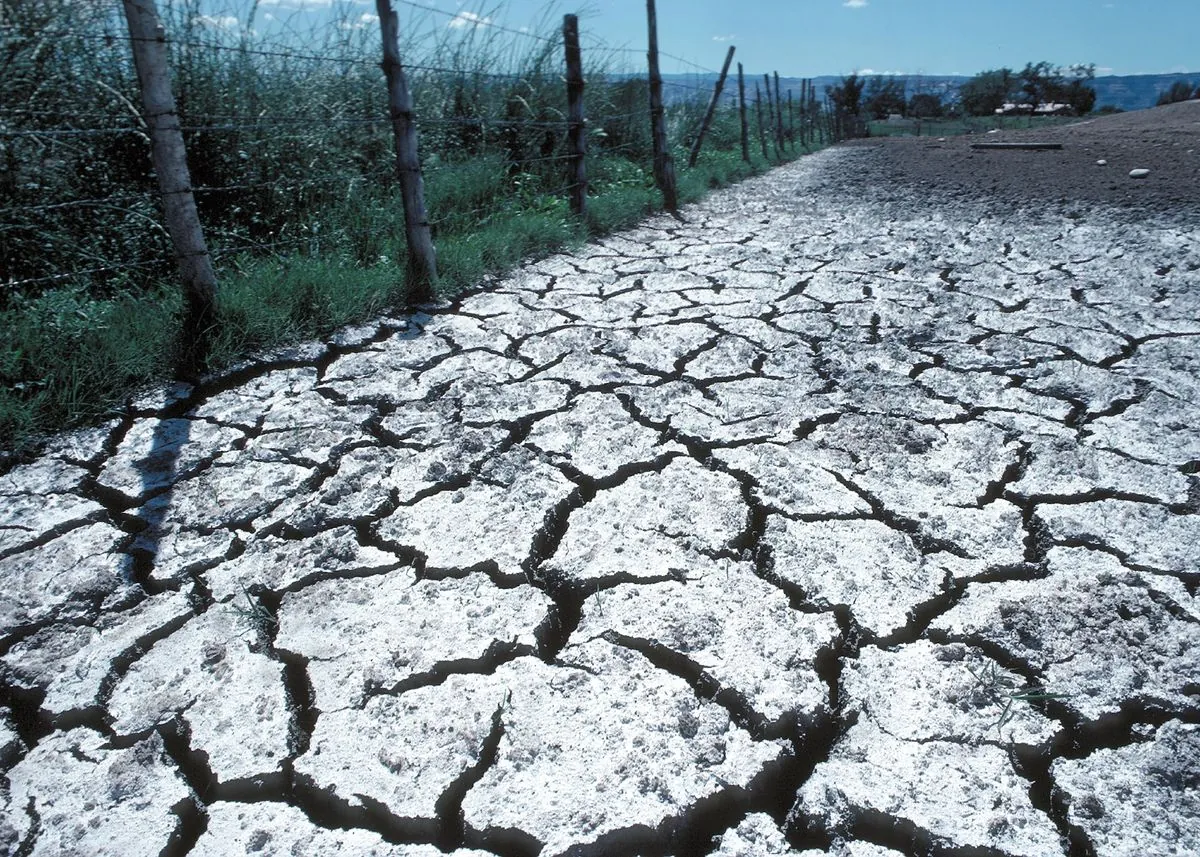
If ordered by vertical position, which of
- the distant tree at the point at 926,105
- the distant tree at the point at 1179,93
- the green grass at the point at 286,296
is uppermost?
the distant tree at the point at 926,105

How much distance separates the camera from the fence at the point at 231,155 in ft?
8.76

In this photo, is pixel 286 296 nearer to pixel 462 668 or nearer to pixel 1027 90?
pixel 462 668

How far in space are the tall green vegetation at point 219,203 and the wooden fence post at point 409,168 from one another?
0.07 metres

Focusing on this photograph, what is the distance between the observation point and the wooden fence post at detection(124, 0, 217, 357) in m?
2.16

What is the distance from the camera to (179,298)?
2.60 m

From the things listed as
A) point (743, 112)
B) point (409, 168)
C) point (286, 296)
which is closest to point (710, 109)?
point (743, 112)

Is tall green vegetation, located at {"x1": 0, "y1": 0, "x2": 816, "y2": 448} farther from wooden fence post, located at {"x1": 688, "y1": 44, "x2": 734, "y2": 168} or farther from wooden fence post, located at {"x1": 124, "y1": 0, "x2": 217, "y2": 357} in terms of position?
wooden fence post, located at {"x1": 688, "y1": 44, "x2": 734, "y2": 168}

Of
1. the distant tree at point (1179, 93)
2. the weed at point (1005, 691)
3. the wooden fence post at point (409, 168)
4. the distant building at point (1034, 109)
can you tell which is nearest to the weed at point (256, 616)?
the weed at point (1005, 691)

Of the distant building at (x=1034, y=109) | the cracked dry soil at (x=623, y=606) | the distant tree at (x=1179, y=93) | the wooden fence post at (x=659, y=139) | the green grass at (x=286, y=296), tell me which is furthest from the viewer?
the distant building at (x=1034, y=109)

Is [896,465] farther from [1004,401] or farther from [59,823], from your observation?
[59,823]

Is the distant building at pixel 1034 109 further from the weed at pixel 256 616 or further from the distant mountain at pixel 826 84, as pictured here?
the weed at pixel 256 616

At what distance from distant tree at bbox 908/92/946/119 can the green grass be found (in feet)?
98.4

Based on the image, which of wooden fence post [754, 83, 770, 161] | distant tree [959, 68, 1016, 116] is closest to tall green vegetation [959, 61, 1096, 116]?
distant tree [959, 68, 1016, 116]

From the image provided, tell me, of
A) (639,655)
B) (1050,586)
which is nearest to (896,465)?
(1050,586)
